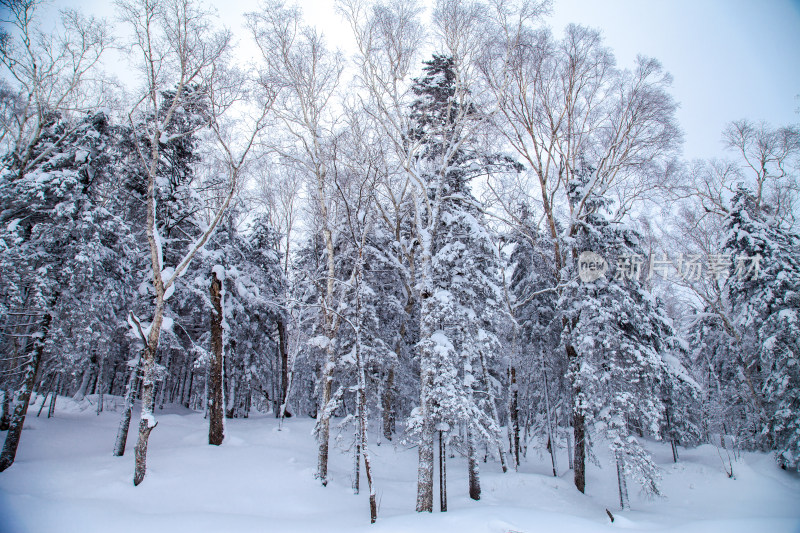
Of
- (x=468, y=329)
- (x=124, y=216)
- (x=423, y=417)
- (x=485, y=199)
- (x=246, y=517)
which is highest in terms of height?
(x=485, y=199)

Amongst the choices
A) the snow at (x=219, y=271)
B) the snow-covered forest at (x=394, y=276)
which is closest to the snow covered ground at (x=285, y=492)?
the snow-covered forest at (x=394, y=276)

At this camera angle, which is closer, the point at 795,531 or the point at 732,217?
the point at 795,531

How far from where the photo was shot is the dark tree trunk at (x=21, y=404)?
9.59 m

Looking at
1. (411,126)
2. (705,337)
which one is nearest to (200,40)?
(411,126)

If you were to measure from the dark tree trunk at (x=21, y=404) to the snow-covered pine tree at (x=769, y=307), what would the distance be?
24.4 m

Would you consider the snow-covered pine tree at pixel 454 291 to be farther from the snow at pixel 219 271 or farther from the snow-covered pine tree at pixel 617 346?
the snow at pixel 219 271

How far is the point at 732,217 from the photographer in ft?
47.5

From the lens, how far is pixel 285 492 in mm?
10117

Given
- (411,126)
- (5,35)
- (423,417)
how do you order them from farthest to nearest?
(411,126), (5,35), (423,417)

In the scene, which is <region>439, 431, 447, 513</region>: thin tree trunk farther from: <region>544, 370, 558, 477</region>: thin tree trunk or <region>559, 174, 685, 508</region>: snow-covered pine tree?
<region>544, 370, 558, 477</region>: thin tree trunk

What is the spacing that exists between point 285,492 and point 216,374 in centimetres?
501

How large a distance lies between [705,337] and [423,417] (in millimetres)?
17521

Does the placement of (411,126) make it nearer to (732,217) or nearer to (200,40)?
(200,40)

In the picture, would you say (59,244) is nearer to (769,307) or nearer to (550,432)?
(550,432)
